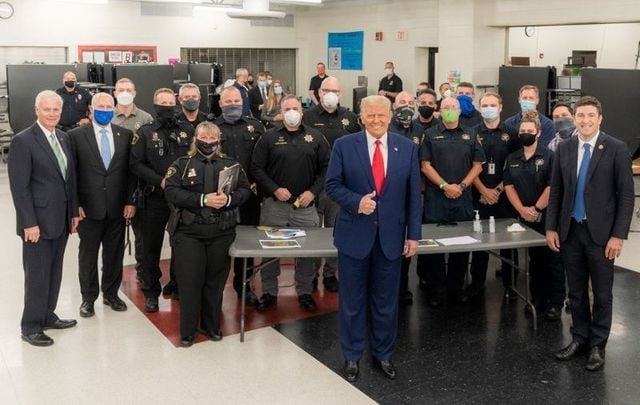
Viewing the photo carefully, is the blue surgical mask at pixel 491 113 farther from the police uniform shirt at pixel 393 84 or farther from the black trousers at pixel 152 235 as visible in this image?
the police uniform shirt at pixel 393 84

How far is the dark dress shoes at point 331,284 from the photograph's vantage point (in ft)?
18.5

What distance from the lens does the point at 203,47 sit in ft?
55.0

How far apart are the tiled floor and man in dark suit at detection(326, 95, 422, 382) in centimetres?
38

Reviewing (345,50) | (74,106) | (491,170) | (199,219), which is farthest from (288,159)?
(345,50)

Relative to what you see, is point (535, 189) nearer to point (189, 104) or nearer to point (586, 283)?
point (586, 283)

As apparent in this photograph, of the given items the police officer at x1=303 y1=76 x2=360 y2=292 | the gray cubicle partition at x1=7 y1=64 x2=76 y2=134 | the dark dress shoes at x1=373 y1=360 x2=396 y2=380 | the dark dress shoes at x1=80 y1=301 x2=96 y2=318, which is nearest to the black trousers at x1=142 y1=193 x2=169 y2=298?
the dark dress shoes at x1=80 y1=301 x2=96 y2=318

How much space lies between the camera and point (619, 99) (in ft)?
30.8

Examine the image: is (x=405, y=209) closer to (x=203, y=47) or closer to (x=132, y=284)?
(x=132, y=284)

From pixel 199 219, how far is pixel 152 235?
2.93ft

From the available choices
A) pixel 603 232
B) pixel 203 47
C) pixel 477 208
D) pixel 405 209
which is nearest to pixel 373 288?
pixel 405 209

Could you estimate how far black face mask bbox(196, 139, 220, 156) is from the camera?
4355mm

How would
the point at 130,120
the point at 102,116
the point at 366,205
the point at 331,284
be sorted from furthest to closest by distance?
the point at 130,120 → the point at 331,284 → the point at 102,116 → the point at 366,205

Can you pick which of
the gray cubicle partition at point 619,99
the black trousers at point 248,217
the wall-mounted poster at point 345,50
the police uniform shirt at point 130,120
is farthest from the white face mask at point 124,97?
the wall-mounted poster at point 345,50

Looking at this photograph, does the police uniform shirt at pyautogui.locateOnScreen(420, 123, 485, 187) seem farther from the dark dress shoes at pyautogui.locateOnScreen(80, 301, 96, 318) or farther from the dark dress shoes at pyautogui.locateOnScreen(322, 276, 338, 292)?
the dark dress shoes at pyautogui.locateOnScreen(80, 301, 96, 318)
